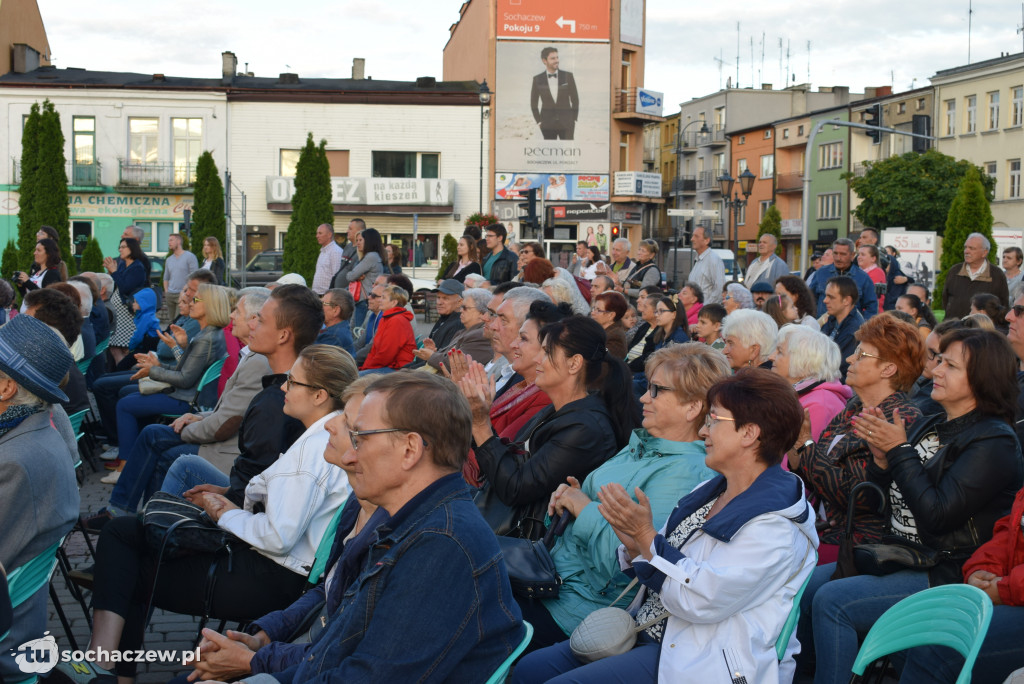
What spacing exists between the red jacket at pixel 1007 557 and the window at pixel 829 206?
62375 millimetres

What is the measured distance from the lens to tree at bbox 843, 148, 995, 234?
48219mm

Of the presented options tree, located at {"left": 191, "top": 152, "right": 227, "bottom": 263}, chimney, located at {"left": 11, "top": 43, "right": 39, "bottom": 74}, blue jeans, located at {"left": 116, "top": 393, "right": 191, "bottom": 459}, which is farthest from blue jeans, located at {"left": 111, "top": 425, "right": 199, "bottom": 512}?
chimney, located at {"left": 11, "top": 43, "right": 39, "bottom": 74}

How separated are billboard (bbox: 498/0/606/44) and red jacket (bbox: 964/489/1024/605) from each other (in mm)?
44136

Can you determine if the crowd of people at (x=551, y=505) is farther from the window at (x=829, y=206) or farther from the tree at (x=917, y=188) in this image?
the window at (x=829, y=206)

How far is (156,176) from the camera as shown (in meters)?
41.5

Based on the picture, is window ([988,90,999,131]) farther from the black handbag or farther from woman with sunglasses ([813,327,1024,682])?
the black handbag

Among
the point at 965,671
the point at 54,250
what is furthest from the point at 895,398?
the point at 54,250

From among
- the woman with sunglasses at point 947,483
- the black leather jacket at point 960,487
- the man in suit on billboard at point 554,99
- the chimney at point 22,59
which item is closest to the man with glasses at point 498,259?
the woman with sunglasses at point 947,483

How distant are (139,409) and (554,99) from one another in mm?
39732

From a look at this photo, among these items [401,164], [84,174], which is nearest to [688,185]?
[401,164]

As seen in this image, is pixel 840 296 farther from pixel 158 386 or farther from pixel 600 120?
pixel 600 120

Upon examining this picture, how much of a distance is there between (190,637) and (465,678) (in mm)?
3012

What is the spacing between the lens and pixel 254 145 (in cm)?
4181

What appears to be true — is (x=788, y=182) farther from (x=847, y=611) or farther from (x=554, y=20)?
(x=847, y=611)
